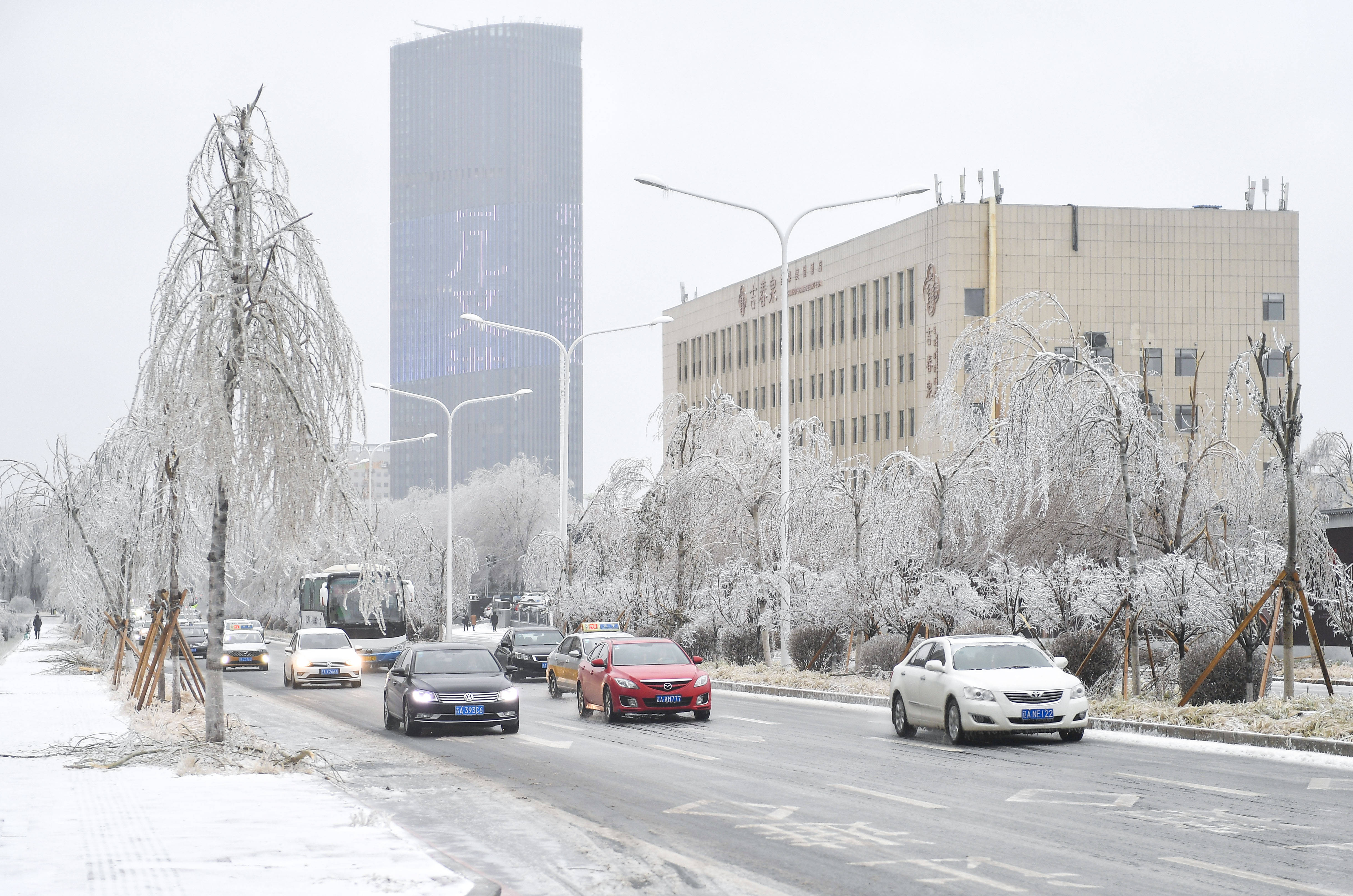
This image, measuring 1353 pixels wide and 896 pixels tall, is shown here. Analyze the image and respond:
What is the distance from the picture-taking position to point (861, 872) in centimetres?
971

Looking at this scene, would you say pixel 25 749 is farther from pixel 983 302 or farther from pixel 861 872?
pixel 983 302

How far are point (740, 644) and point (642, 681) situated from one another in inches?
586

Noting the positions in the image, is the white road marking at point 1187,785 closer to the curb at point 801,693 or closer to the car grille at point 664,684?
the car grille at point 664,684

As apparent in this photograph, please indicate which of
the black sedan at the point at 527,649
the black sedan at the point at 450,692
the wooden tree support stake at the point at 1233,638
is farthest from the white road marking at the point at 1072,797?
the black sedan at the point at 527,649

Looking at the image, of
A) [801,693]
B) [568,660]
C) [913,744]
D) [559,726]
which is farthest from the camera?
[568,660]

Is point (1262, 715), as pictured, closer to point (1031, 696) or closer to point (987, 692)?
point (1031, 696)

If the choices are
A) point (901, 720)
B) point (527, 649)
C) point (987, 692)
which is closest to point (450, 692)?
point (901, 720)

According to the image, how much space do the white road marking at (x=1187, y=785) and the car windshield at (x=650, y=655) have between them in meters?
10.3

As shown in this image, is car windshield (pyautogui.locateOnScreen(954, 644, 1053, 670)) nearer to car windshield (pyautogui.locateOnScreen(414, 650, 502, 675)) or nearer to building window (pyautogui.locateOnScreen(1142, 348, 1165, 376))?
car windshield (pyautogui.locateOnScreen(414, 650, 502, 675))

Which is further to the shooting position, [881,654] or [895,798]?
[881,654]

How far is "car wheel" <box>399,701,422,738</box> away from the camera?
21234 millimetres

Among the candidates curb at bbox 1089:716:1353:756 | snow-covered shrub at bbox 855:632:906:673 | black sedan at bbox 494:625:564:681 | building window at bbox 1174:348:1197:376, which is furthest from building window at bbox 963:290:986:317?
curb at bbox 1089:716:1353:756

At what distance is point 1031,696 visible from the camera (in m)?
18.8

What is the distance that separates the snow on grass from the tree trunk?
12.5 m
